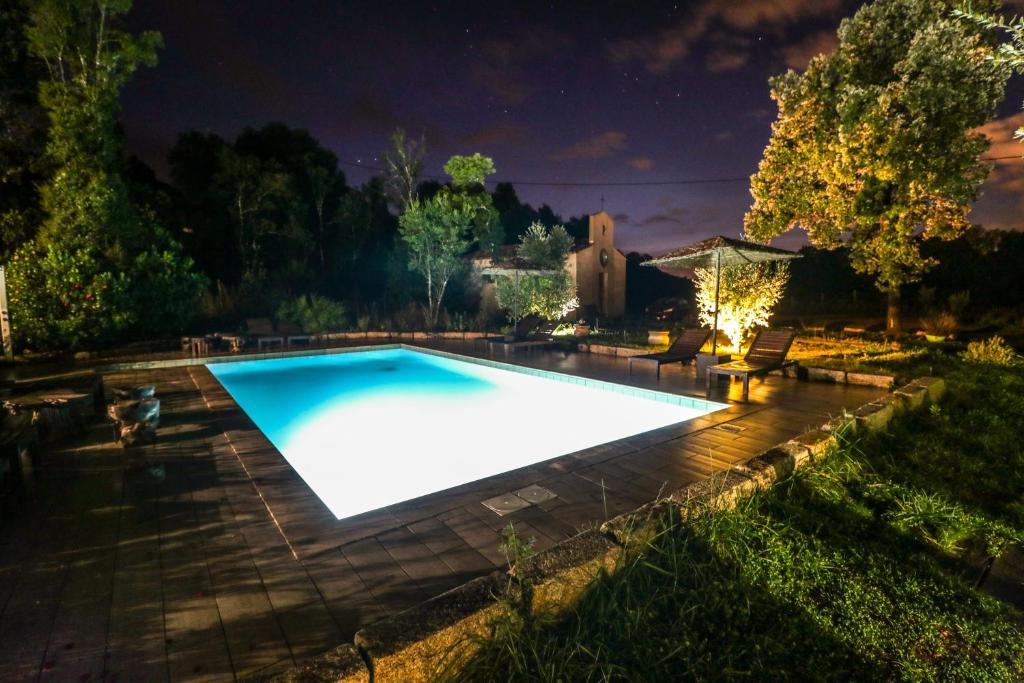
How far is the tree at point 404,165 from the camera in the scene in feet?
51.6

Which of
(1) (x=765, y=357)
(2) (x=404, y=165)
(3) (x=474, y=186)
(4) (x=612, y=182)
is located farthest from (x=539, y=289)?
(4) (x=612, y=182)

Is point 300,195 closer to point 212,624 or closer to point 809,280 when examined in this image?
point 212,624

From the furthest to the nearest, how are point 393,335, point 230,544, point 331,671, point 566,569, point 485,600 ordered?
point 393,335
point 230,544
point 566,569
point 485,600
point 331,671

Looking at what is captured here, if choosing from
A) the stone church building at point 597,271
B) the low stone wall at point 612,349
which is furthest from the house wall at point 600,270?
the low stone wall at point 612,349

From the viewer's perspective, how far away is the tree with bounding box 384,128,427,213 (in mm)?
15742

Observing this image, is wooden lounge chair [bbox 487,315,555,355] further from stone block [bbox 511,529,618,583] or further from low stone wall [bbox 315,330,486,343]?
stone block [bbox 511,529,618,583]

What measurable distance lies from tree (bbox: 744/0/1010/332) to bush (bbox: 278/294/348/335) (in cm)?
1204

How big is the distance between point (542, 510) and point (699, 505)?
0.98 meters

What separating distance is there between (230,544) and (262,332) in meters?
11.1

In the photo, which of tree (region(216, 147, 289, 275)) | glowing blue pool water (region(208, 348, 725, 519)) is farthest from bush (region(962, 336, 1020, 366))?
tree (region(216, 147, 289, 275))

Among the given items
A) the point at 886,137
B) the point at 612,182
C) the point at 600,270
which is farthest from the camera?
the point at 612,182

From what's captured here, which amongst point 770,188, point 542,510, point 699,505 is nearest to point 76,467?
point 542,510

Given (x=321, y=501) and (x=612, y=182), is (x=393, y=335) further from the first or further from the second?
(x=612, y=182)

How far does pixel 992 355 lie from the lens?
785 cm
